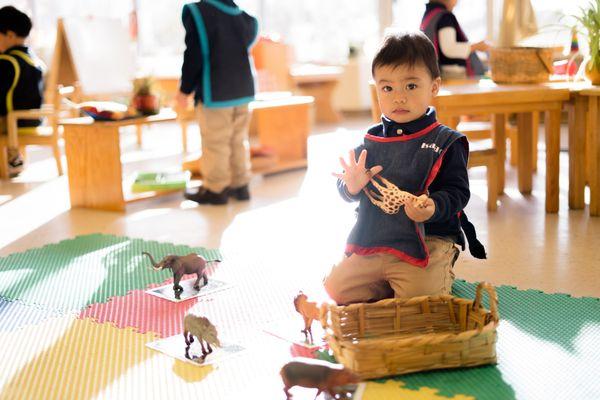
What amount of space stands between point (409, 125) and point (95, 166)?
6.89 ft

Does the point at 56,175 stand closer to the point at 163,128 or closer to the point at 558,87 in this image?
the point at 163,128

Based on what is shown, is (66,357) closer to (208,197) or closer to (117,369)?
(117,369)

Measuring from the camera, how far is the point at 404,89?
2006 mm

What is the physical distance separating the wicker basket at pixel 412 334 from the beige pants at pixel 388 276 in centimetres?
10

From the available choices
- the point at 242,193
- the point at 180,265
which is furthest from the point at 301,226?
the point at 180,265

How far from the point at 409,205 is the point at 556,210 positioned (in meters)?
1.64

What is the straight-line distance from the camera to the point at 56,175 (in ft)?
15.5

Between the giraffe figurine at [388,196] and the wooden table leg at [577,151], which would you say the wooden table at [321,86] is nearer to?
the wooden table leg at [577,151]

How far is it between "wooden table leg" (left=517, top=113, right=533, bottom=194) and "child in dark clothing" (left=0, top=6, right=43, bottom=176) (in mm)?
2797

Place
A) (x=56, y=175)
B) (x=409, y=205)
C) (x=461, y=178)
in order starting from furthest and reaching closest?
(x=56, y=175)
(x=461, y=178)
(x=409, y=205)

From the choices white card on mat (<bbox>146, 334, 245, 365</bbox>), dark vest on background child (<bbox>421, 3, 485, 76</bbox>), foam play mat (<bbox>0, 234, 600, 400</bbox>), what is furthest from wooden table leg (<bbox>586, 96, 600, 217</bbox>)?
white card on mat (<bbox>146, 334, 245, 365</bbox>)

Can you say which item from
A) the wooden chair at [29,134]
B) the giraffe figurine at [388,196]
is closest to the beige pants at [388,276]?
the giraffe figurine at [388,196]

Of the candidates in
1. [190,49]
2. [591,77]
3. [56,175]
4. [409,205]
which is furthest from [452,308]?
[56,175]

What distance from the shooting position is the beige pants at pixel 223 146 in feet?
12.3
